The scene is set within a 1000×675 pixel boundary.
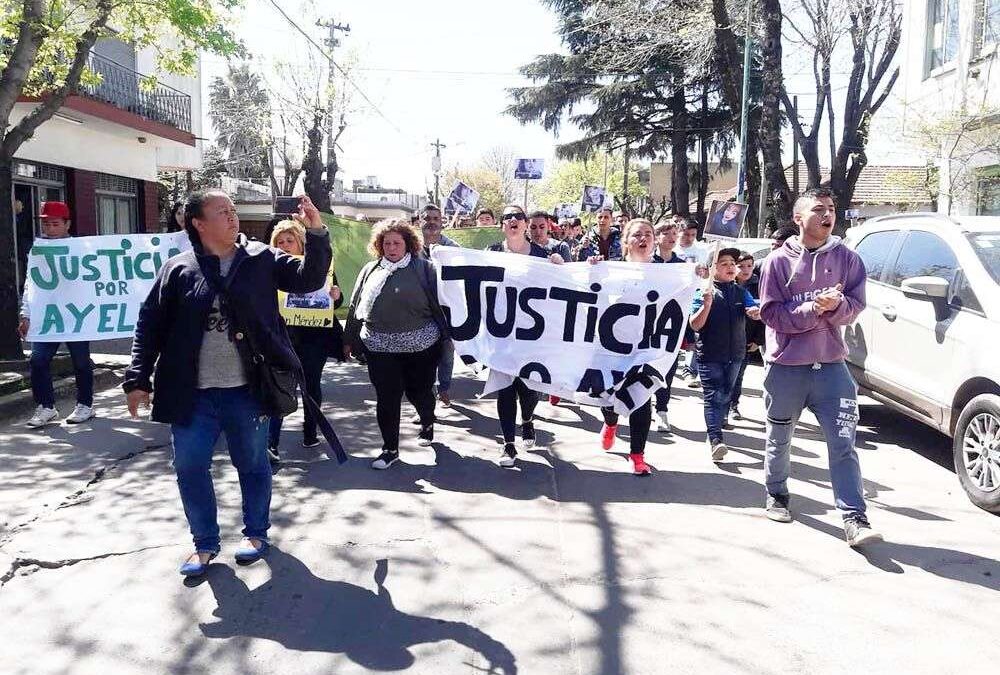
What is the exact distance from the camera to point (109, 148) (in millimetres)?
18922

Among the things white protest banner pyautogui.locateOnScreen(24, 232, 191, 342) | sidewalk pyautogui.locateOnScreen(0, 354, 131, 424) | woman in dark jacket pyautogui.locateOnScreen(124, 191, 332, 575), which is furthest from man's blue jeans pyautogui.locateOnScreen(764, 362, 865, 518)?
sidewalk pyautogui.locateOnScreen(0, 354, 131, 424)

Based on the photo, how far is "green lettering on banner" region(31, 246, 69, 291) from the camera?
24.9 ft

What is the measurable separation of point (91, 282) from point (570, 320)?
15.3ft

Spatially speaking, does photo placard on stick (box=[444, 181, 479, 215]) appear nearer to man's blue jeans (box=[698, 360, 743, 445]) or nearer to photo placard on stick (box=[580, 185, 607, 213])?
man's blue jeans (box=[698, 360, 743, 445])

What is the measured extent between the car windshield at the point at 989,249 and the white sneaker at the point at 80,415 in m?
7.19

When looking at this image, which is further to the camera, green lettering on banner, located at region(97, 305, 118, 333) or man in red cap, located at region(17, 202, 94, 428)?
green lettering on banner, located at region(97, 305, 118, 333)

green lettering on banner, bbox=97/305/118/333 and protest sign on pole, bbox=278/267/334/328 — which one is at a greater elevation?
protest sign on pole, bbox=278/267/334/328

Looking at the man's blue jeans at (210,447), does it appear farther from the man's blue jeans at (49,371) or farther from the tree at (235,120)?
the tree at (235,120)

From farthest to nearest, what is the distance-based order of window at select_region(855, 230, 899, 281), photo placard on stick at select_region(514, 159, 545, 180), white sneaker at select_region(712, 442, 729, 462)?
1. photo placard on stick at select_region(514, 159, 545, 180)
2. window at select_region(855, 230, 899, 281)
3. white sneaker at select_region(712, 442, 729, 462)

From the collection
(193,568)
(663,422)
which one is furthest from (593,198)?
(193,568)

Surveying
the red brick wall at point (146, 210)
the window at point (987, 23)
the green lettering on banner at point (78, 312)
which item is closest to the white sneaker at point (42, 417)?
the green lettering on banner at point (78, 312)

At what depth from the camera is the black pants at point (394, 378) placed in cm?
596

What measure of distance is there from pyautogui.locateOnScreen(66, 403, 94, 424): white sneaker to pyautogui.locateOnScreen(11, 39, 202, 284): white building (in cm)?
857

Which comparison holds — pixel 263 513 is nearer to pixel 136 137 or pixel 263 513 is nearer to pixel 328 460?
pixel 328 460
